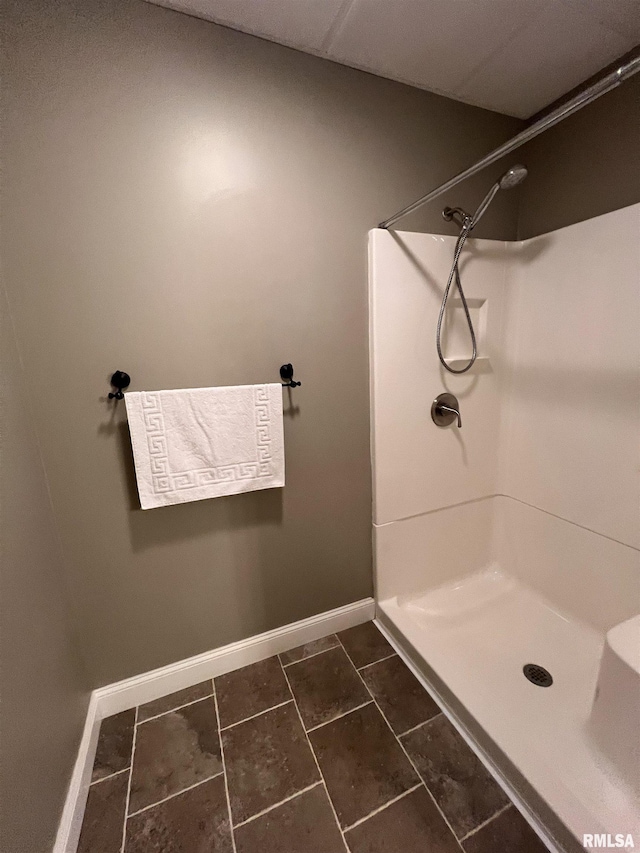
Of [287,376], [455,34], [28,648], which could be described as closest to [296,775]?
[28,648]

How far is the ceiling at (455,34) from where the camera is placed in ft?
3.21

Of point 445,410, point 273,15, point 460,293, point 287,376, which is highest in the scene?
point 273,15

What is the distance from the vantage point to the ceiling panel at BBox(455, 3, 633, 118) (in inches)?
42.1

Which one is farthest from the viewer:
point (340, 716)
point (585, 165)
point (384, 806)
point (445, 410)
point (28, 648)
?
point (445, 410)

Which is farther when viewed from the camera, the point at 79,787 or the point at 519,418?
the point at 519,418

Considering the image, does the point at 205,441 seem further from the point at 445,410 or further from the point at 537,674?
the point at 537,674

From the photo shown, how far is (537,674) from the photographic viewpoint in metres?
1.27

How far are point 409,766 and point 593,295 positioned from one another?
179 cm

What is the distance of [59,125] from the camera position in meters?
0.90

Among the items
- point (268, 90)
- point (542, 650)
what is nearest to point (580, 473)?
point (542, 650)

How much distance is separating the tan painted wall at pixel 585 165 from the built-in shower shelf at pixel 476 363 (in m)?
0.60

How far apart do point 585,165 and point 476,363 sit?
2.78 ft

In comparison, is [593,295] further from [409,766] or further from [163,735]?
[163,735]

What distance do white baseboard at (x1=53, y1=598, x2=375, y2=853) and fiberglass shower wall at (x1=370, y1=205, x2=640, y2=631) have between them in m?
0.27
